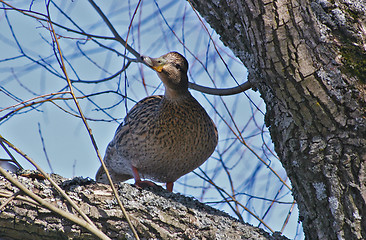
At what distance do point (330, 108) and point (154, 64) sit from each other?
172 centimetres

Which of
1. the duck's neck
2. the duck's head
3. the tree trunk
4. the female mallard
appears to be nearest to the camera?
the tree trunk

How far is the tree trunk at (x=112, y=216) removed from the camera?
2.15 metres

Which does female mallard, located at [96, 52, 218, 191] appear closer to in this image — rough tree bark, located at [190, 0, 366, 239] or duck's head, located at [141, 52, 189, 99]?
duck's head, located at [141, 52, 189, 99]

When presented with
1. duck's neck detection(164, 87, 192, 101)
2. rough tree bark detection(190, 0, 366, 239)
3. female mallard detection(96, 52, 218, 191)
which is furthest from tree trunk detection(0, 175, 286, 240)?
duck's neck detection(164, 87, 192, 101)

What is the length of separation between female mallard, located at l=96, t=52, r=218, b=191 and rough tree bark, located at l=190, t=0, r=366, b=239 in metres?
1.47

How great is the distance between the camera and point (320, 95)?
2.27 m

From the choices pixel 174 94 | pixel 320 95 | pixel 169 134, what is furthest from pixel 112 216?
pixel 174 94

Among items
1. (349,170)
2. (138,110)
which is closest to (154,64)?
(138,110)

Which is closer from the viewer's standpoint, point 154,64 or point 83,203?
point 83,203

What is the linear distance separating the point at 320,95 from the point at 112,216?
4.27ft

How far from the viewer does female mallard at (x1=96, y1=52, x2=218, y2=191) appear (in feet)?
12.5

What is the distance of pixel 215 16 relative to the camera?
2.76 metres

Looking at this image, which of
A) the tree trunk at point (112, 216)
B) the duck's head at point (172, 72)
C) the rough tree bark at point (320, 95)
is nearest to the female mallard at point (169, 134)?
the duck's head at point (172, 72)

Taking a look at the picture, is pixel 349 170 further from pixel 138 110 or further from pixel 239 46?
pixel 138 110
